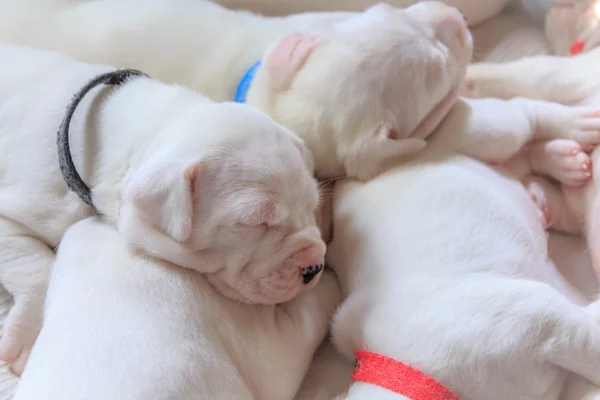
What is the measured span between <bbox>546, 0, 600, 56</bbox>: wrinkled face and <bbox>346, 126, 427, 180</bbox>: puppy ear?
0.79m

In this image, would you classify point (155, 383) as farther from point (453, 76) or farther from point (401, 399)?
point (453, 76)

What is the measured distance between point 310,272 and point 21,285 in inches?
27.8

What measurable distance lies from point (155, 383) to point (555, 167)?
115 centimetres

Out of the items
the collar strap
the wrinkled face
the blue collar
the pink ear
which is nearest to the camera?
the collar strap

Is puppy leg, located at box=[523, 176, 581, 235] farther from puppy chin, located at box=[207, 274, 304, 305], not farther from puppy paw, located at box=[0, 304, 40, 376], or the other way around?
puppy paw, located at box=[0, 304, 40, 376]

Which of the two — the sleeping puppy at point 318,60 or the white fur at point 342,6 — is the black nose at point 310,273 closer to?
the sleeping puppy at point 318,60

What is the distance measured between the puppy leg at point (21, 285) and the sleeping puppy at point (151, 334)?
0.11 metres

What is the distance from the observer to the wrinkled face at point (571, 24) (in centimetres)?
187

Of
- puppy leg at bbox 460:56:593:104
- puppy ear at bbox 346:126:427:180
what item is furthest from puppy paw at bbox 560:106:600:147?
puppy ear at bbox 346:126:427:180

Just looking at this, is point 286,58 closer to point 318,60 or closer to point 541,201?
point 318,60

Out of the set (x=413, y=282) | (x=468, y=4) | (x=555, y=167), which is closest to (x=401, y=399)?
(x=413, y=282)

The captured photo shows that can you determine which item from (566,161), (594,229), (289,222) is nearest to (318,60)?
(289,222)

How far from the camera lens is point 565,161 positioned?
1545 mm

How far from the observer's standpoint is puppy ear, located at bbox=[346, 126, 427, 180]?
144 cm
